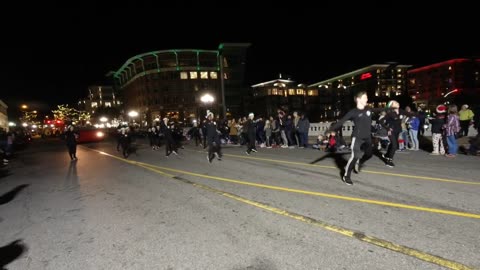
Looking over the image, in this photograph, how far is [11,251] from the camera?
395 centimetres

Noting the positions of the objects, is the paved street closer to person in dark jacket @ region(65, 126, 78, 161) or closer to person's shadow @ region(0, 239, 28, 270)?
person's shadow @ region(0, 239, 28, 270)

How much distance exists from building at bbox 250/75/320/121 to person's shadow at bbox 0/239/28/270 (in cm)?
7101

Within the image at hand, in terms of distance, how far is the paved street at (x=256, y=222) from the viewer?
330cm

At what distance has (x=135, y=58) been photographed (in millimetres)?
80312

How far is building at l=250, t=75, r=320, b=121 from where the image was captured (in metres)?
78.8

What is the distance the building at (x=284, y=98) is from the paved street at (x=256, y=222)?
222ft

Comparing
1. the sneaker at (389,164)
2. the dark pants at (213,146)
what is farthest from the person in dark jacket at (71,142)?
the sneaker at (389,164)

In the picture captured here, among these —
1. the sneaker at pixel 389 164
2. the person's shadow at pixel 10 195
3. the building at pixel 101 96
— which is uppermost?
the building at pixel 101 96

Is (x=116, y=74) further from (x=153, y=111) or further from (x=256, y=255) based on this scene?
(x=256, y=255)

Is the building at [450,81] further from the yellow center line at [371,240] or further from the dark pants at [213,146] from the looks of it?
the yellow center line at [371,240]

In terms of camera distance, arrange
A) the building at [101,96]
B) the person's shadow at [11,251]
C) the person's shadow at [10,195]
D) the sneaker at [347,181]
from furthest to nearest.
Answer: the building at [101,96] → the person's shadow at [10,195] → the sneaker at [347,181] → the person's shadow at [11,251]

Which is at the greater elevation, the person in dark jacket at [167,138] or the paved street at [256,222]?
the person in dark jacket at [167,138]

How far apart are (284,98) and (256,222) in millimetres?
79745

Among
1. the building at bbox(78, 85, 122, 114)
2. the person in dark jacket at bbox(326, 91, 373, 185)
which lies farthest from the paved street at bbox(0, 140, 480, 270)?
the building at bbox(78, 85, 122, 114)
